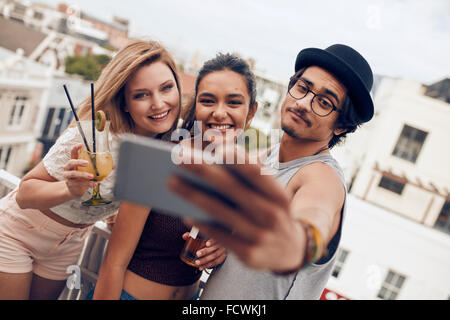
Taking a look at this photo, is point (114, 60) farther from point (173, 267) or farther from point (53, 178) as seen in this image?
point (173, 267)

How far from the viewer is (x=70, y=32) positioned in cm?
3922

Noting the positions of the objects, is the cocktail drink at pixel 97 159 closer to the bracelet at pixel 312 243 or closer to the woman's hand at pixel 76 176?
the woman's hand at pixel 76 176

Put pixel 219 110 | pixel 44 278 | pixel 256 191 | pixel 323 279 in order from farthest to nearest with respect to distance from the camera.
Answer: pixel 44 278
pixel 219 110
pixel 323 279
pixel 256 191

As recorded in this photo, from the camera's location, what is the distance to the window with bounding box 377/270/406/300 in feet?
31.1

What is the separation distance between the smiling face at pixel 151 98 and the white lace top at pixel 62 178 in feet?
0.55

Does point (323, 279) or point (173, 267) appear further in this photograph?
point (173, 267)

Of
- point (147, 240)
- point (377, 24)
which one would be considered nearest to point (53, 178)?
point (147, 240)

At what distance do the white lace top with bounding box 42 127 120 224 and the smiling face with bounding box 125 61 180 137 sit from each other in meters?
0.17

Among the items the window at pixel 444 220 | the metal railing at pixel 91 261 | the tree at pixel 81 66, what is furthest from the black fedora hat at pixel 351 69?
the tree at pixel 81 66

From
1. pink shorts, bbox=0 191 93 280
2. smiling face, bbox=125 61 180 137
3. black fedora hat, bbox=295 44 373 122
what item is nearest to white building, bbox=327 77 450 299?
black fedora hat, bbox=295 44 373 122

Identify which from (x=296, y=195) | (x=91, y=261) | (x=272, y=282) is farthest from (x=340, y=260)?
(x=296, y=195)

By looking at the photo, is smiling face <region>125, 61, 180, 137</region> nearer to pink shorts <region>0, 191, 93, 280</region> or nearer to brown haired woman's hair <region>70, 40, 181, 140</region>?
brown haired woman's hair <region>70, 40, 181, 140</region>

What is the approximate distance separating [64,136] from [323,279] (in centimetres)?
127

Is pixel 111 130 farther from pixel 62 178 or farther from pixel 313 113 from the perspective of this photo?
pixel 313 113
